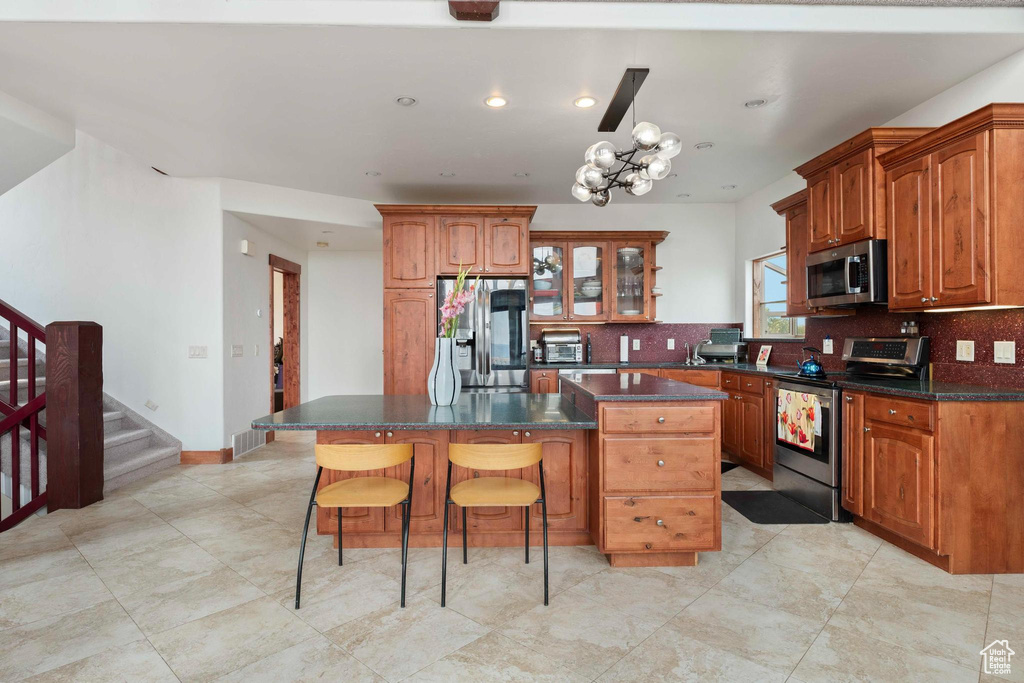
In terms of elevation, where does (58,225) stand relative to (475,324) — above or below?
above

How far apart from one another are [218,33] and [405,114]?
116cm

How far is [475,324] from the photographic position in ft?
15.7

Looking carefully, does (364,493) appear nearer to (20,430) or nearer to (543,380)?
(543,380)

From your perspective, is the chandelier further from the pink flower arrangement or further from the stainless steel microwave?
the stainless steel microwave

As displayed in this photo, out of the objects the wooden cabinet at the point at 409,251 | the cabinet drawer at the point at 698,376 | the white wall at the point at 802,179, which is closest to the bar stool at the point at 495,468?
the wooden cabinet at the point at 409,251

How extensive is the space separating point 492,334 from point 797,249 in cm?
275

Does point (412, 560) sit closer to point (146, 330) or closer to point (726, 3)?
point (726, 3)

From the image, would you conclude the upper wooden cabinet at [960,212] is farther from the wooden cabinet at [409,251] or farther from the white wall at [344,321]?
the white wall at [344,321]

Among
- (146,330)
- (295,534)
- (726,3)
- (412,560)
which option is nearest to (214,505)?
(295,534)

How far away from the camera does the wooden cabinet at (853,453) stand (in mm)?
2930

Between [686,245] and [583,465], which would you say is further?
[686,245]

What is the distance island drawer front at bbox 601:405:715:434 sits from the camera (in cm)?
242

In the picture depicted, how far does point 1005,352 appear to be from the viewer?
2652 millimetres

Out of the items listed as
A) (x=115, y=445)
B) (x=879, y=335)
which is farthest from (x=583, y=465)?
(x=115, y=445)
